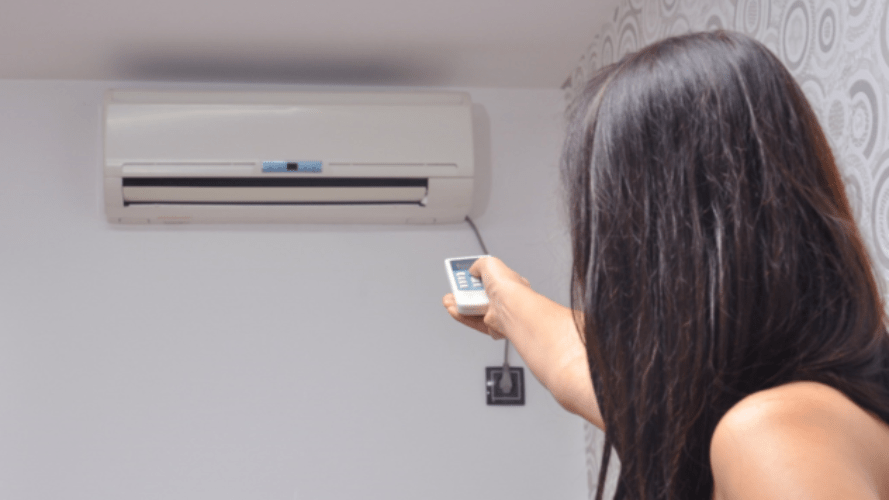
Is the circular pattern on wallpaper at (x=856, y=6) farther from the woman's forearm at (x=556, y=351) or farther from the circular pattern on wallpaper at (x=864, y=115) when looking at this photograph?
the woman's forearm at (x=556, y=351)

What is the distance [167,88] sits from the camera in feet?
7.05

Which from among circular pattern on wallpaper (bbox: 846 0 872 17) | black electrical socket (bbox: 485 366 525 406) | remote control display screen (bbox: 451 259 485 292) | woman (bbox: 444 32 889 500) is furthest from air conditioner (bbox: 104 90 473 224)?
woman (bbox: 444 32 889 500)

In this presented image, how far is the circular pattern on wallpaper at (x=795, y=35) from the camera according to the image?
1.07 m

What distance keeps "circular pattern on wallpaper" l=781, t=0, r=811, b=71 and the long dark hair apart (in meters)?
0.63

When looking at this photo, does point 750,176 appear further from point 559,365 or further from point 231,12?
point 231,12

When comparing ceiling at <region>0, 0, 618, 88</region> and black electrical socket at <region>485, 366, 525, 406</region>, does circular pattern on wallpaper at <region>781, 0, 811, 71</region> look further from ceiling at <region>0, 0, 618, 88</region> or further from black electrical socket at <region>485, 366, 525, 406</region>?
black electrical socket at <region>485, 366, 525, 406</region>

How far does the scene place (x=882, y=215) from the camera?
914 mm

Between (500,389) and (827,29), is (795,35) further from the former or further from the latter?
(500,389)


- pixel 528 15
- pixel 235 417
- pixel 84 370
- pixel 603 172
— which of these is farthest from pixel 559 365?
pixel 84 370

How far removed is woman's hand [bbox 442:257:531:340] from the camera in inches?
38.7

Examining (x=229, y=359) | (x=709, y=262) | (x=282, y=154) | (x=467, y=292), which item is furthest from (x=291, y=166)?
(x=709, y=262)

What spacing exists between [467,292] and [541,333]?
22 cm

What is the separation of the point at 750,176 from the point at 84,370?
1.98 meters

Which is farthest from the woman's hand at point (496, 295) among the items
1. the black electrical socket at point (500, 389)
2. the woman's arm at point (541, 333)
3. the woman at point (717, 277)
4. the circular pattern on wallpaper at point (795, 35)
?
the black electrical socket at point (500, 389)
